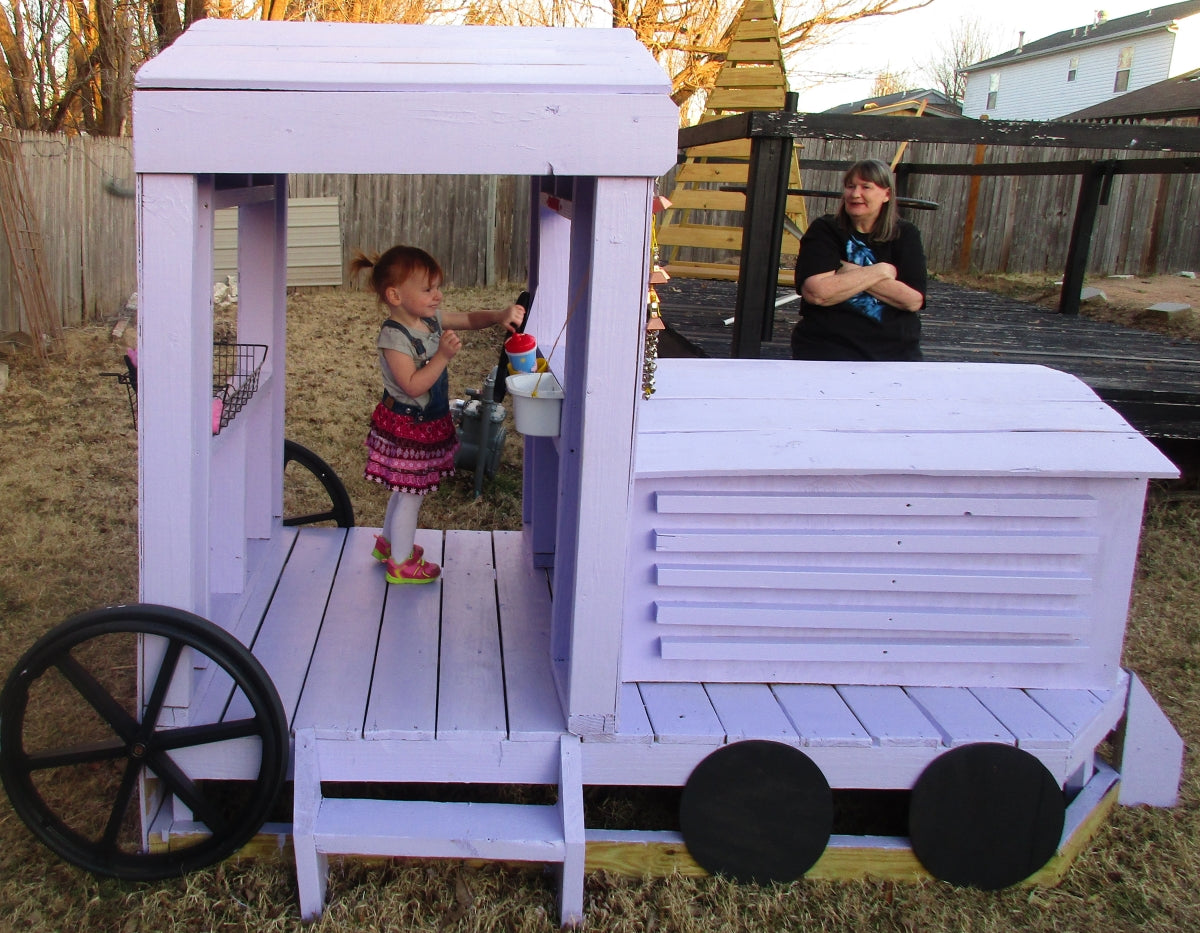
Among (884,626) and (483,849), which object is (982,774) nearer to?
(884,626)

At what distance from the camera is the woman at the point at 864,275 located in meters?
3.39

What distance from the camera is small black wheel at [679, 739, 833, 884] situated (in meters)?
2.41

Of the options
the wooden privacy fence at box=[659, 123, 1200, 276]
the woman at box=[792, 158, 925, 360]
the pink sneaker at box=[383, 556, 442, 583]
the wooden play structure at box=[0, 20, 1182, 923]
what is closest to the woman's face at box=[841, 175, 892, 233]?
the woman at box=[792, 158, 925, 360]

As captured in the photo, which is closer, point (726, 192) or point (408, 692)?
point (408, 692)

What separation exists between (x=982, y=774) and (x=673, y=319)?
184 inches

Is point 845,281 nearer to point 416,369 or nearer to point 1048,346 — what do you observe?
point 416,369

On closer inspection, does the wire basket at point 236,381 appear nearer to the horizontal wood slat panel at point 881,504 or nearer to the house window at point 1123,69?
the horizontal wood slat panel at point 881,504

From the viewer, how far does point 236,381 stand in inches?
128

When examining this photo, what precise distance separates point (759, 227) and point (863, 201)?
1.06m

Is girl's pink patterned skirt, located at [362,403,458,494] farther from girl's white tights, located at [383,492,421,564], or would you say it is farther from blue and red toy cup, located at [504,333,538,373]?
blue and red toy cup, located at [504,333,538,373]

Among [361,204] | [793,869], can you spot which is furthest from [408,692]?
[361,204]

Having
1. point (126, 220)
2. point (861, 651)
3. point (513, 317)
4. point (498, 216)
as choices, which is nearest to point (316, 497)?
point (513, 317)

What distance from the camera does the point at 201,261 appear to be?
211cm

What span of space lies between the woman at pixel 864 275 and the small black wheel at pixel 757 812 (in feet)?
5.13
